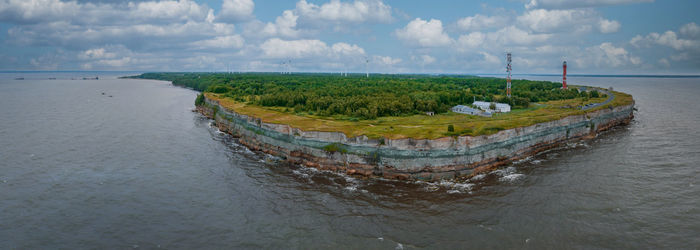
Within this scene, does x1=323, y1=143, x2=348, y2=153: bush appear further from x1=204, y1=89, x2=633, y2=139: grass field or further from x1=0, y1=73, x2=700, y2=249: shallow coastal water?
x1=0, y1=73, x2=700, y2=249: shallow coastal water

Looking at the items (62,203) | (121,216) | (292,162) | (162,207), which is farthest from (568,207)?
(62,203)

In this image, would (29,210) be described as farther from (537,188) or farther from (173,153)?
(537,188)

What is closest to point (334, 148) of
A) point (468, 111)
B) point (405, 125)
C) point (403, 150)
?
point (403, 150)

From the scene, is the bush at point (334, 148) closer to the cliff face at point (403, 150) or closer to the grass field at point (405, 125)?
the cliff face at point (403, 150)

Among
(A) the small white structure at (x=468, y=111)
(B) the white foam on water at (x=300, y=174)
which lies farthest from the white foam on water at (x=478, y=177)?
(A) the small white structure at (x=468, y=111)

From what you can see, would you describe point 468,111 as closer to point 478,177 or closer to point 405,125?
point 405,125

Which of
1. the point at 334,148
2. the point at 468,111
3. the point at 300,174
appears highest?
the point at 468,111
